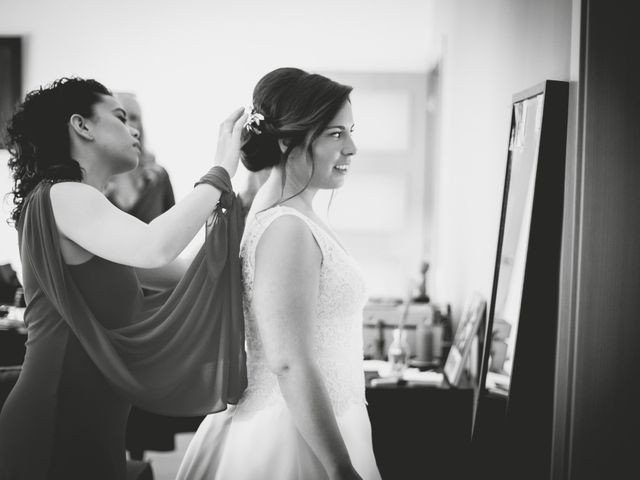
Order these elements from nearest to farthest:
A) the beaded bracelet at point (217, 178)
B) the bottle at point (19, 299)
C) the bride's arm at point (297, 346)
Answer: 1. the bride's arm at point (297, 346)
2. the beaded bracelet at point (217, 178)
3. the bottle at point (19, 299)

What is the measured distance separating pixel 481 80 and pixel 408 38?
212cm

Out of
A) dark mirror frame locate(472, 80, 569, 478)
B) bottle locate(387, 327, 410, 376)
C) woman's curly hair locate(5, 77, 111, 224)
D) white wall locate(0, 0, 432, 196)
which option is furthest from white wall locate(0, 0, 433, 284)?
woman's curly hair locate(5, 77, 111, 224)

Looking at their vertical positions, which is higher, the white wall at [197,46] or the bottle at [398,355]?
the white wall at [197,46]

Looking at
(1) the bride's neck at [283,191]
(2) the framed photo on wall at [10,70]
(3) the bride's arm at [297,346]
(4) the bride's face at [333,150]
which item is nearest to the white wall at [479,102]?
→ (4) the bride's face at [333,150]

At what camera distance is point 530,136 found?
1601 mm

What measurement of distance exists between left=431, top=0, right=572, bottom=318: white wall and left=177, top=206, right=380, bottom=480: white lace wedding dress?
0.73 metres

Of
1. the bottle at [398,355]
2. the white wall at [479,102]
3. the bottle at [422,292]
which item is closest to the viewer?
the white wall at [479,102]

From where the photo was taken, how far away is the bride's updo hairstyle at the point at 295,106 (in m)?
1.35

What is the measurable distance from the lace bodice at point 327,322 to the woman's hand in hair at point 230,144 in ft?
0.40

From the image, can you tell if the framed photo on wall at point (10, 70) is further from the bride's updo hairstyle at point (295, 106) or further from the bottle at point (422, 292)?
the bride's updo hairstyle at point (295, 106)

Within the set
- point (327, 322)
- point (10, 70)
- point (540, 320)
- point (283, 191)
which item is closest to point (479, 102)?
point (540, 320)

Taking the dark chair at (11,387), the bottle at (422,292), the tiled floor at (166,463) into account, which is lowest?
the tiled floor at (166,463)

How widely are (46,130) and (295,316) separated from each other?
723mm

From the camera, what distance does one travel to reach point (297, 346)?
48.3 inches
